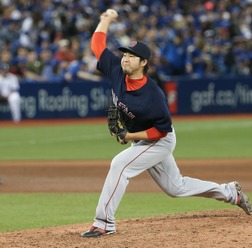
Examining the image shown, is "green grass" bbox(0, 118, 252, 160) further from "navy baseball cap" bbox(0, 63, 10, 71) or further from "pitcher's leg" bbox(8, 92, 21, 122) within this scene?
"navy baseball cap" bbox(0, 63, 10, 71)

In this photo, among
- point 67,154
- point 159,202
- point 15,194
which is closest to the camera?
point 159,202

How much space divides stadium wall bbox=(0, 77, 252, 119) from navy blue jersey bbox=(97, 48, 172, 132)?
628 inches

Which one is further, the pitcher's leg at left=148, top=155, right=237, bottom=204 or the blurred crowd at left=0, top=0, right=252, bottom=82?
the blurred crowd at left=0, top=0, right=252, bottom=82

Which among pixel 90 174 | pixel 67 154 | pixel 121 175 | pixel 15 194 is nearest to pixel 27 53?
pixel 67 154

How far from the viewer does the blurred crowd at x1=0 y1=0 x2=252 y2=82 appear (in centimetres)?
2336

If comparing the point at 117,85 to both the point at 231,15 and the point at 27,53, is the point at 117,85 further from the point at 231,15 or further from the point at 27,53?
the point at 231,15

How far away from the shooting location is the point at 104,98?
75.6 feet

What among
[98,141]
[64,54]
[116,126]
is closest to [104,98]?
[64,54]

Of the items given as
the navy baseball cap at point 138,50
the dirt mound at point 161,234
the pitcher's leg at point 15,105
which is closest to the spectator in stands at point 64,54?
the pitcher's leg at point 15,105

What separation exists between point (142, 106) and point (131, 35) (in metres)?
18.1

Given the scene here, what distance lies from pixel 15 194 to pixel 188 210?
2.75 m

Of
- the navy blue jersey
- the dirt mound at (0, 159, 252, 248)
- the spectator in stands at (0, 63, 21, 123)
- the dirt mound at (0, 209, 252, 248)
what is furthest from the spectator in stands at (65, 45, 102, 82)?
the navy blue jersey

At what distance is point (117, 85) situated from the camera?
22.9 feet

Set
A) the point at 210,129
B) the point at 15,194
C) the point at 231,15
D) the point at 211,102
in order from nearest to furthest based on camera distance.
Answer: the point at 15,194
the point at 210,129
the point at 211,102
the point at 231,15
